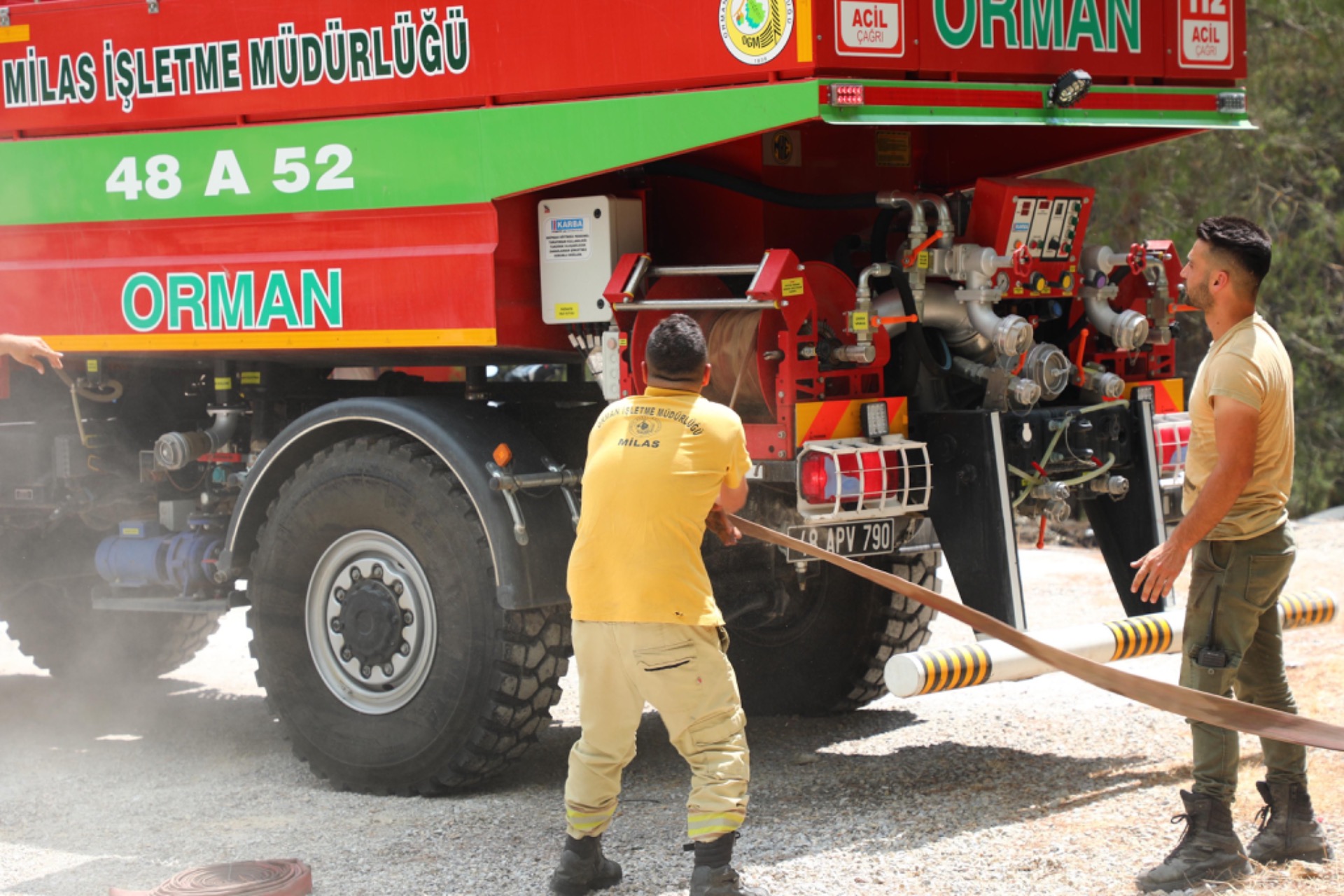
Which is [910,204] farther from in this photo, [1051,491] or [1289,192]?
[1289,192]

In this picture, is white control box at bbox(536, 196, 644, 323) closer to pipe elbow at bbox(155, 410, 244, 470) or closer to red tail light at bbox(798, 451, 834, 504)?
red tail light at bbox(798, 451, 834, 504)

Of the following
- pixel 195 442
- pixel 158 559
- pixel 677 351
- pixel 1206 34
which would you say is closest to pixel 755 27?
pixel 677 351

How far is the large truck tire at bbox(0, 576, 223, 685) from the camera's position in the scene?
852 centimetres

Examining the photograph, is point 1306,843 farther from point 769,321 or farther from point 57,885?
point 57,885

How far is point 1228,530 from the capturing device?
4.93 meters

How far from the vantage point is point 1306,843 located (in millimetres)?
5059

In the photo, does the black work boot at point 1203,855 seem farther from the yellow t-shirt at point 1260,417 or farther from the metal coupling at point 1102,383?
the metal coupling at point 1102,383

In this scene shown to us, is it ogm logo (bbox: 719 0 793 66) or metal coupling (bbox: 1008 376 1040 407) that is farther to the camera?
metal coupling (bbox: 1008 376 1040 407)

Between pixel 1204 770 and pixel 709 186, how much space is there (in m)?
2.89

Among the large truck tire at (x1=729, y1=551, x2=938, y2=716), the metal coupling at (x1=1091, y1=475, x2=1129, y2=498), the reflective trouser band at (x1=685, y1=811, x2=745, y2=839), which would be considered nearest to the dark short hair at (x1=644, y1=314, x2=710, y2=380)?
the reflective trouser band at (x1=685, y1=811, x2=745, y2=839)

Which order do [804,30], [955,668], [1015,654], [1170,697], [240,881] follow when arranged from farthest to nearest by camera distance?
[1015,654], [955,668], [804,30], [240,881], [1170,697]

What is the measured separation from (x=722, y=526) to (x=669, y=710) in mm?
646

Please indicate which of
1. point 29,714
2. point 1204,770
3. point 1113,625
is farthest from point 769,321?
point 29,714

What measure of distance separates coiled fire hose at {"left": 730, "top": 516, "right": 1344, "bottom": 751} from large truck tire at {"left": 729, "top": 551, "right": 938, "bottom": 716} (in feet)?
6.55
